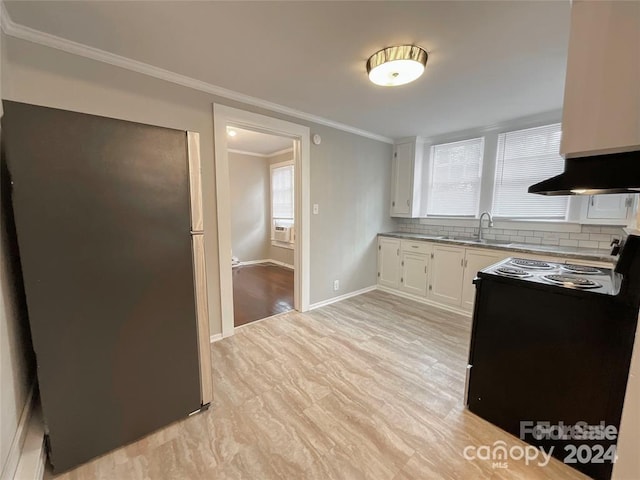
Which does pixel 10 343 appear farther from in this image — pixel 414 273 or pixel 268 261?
pixel 268 261

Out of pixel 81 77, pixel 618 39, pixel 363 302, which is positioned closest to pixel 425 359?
pixel 363 302

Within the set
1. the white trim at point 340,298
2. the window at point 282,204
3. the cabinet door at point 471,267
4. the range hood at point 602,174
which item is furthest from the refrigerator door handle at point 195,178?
the window at point 282,204

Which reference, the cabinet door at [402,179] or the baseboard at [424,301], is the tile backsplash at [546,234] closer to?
the cabinet door at [402,179]

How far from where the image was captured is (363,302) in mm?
3609

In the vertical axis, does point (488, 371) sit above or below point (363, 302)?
above

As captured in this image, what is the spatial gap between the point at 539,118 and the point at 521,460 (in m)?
3.32

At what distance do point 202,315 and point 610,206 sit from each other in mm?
3845

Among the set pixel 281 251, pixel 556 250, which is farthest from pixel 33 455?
pixel 281 251

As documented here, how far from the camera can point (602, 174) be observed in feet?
3.39

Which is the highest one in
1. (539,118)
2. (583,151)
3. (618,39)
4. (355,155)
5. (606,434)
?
(539,118)

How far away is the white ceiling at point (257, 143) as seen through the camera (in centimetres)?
436

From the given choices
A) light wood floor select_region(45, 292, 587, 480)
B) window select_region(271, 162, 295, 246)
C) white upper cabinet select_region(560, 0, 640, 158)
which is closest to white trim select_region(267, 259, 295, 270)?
window select_region(271, 162, 295, 246)

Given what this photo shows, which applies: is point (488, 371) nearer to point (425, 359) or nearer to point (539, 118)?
point (425, 359)

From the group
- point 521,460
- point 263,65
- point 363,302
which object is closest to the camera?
point 521,460
